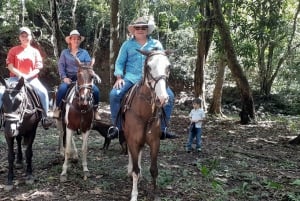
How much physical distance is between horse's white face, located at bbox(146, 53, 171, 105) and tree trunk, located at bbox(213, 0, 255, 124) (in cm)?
851

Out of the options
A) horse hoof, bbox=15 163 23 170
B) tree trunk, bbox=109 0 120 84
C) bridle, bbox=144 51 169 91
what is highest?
tree trunk, bbox=109 0 120 84

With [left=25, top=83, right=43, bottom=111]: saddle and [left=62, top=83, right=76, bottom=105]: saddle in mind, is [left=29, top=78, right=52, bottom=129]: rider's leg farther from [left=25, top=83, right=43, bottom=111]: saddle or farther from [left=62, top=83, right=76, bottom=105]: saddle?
[left=62, top=83, right=76, bottom=105]: saddle

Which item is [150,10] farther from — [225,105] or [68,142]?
[68,142]

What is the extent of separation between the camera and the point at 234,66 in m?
14.0

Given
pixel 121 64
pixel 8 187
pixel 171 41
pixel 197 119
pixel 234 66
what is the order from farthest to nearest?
pixel 171 41
pixel 234 66
pixel 197 119
pixel 121 64
pixel 8 187

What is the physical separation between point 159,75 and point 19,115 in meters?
2.70

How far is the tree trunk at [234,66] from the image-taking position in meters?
13.4

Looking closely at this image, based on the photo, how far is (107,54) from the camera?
102 ft

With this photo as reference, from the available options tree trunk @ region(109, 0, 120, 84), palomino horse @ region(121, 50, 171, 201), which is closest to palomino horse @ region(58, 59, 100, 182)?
palomino horse @ region(121, 50, 171, 201)

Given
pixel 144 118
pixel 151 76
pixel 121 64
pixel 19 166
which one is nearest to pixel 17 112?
pixel 19 166

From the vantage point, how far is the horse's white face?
5.08m

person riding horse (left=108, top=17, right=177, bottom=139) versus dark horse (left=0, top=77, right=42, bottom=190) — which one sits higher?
person riding horse (left=108, top=17, right=177, bottom=139)

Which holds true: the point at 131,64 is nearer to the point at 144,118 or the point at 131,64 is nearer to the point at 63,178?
the point at 144,118

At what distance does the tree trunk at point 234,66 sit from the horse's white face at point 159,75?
8513 mm
